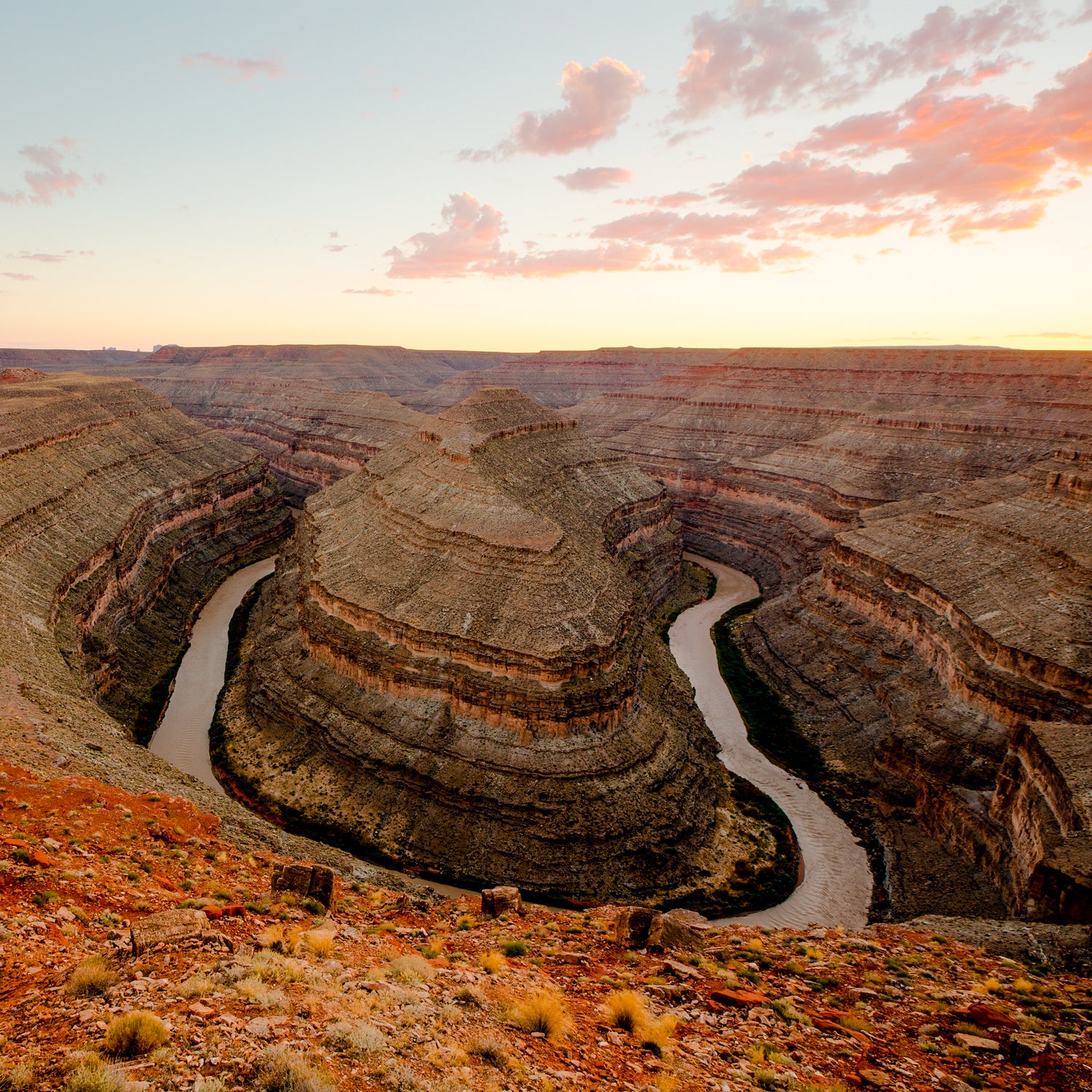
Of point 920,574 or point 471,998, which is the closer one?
point 471,998

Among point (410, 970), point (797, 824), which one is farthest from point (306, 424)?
point (410, 970)

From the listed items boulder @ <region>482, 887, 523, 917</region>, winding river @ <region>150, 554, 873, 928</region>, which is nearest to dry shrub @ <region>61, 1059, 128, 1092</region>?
boulder @ <region>482, 887, 523, 917</region>

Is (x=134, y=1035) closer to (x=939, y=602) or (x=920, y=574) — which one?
(x=939, y=602)

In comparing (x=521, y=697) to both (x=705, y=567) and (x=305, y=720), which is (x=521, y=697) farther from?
(x=705, y=567)

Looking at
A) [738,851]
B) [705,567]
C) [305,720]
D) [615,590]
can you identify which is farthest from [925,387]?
[305,720]

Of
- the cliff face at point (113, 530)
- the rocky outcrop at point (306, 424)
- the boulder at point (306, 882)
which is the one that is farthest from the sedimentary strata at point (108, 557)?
the rocky outcrop at point (306, 424)

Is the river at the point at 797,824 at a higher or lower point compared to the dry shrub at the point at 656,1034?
lower

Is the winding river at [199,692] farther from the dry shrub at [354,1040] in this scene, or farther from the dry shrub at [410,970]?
the dry shrub at [354,1040]
